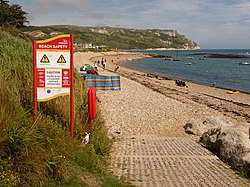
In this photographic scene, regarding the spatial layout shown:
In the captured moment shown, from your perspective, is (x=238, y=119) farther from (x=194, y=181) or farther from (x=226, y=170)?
(x=194, y=181)

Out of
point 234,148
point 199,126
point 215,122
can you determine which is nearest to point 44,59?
point 234,148

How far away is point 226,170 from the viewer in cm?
696

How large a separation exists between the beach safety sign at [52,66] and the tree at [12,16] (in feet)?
135

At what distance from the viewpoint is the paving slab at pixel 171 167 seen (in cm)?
607

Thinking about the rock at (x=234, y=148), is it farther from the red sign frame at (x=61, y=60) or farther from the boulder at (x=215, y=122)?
the boulder at (x=215, y=122)

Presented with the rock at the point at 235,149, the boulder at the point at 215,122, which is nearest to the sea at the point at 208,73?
the boulder at the point at 215,122

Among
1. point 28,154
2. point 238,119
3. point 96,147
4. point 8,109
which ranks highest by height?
point 8,109

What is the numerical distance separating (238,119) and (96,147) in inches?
523

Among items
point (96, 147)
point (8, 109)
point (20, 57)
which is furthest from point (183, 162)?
point (20, 57)

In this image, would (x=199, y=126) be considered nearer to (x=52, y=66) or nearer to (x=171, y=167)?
(x=171, y=167)

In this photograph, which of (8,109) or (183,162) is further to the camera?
(183,162)

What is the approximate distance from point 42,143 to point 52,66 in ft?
6.03

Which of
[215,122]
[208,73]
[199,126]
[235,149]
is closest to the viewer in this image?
[235,149]

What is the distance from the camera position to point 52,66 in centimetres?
645
